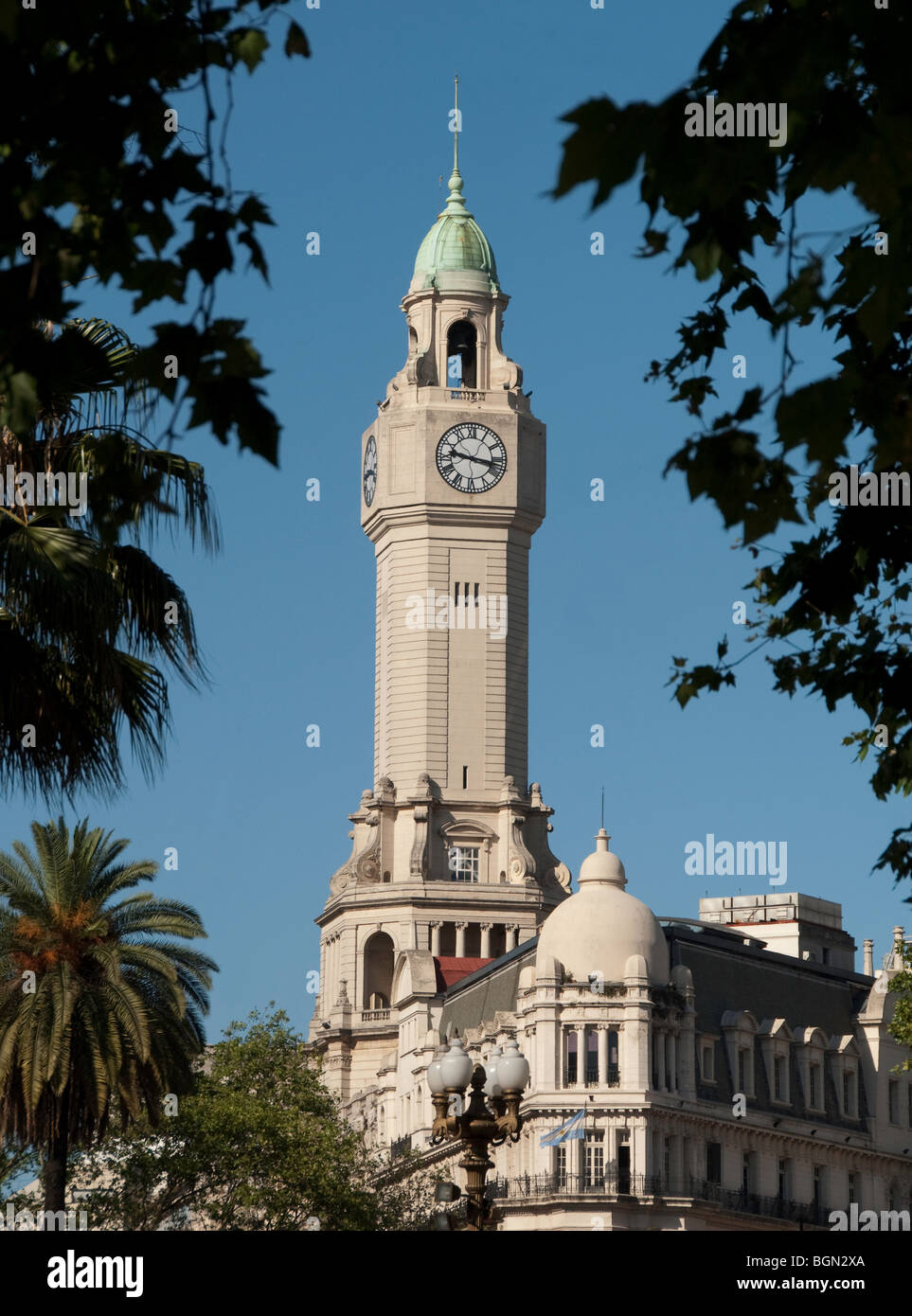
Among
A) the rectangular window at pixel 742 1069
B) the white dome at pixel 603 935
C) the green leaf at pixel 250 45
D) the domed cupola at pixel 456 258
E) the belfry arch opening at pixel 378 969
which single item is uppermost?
the domed cupola at pixel 456 258

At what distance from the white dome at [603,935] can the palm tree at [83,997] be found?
4352 cm

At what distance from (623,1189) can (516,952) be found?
1480cm

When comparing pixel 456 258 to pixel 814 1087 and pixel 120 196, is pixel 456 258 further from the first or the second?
pixel 120 196

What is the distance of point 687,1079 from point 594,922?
298 inches

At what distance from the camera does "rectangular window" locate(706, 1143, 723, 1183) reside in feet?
322

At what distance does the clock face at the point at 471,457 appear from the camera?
5335 inches

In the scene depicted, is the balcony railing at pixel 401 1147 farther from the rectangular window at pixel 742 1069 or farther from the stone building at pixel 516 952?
the rectangular window at pixel 742 1069

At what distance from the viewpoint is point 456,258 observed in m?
142

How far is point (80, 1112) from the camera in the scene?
160 ft

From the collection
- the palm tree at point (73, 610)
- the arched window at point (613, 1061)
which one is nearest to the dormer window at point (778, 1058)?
the arched window at point (613, 1061)

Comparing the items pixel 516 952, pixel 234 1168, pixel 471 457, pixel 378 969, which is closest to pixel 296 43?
pixel 234 1168

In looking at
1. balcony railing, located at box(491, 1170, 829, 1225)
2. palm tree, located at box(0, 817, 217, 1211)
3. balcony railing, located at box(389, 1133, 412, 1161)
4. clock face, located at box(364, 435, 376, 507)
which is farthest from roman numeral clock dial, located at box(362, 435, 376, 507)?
palm tree, located at box(0, 817, 217, 1211)

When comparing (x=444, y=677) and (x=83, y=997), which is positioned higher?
(x=444, y=677)
